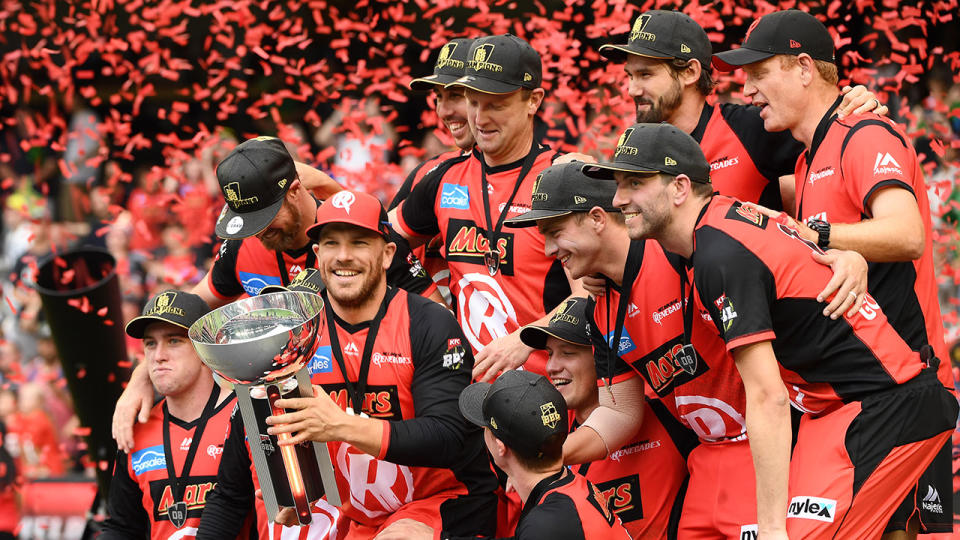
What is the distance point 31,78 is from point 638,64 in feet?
33.4

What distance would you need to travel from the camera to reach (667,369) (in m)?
4.81

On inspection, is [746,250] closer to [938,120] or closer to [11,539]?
[11,539]

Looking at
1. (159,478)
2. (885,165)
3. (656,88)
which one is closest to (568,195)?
(656,88)

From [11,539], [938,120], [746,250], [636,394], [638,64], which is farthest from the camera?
[938,120]

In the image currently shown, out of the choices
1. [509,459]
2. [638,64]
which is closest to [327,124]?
[638,64]

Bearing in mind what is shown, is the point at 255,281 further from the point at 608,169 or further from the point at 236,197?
the point at 608,169

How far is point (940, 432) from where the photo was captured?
4328 millimetres

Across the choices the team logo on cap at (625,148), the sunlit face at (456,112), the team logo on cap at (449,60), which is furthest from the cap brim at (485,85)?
the team logo on cap at (625,148)

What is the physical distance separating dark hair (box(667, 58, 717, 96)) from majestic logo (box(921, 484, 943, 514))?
2.09m

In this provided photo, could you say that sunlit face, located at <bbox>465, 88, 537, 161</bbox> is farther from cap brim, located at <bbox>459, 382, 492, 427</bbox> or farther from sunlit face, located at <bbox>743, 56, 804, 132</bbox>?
cap brim, located at <bbox>459, 382, 492, 427</bbox>

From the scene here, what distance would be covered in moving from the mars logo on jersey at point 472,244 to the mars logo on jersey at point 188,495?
1611 mm

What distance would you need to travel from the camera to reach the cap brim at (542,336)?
516cm

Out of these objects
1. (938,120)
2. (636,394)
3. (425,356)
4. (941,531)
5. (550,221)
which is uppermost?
(550,221)

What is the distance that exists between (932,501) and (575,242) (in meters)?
1.73
